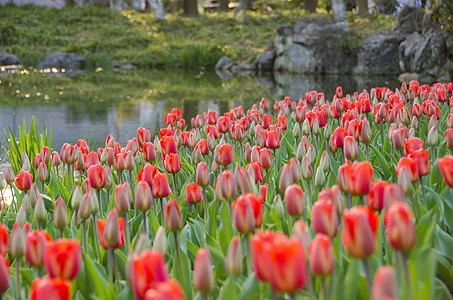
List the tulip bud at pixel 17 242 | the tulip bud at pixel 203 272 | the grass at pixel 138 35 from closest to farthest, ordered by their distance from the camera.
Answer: the tulip bud at pixel 203 272, the tulip bud at pixel 17 242, the grass at pixel 138 35

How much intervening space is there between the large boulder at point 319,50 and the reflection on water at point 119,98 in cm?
114

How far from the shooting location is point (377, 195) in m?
1.52

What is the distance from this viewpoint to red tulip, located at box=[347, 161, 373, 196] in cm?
149

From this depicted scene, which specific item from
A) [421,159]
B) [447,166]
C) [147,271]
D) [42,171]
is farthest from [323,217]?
[42,171]

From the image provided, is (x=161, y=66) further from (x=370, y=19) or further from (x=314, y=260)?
(x=314, y=260)

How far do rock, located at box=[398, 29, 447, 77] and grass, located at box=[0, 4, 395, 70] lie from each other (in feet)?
13.3

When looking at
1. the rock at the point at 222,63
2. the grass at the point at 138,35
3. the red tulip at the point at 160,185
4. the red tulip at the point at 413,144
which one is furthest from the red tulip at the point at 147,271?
the rock at the point at 222,63

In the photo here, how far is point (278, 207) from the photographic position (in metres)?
1.80

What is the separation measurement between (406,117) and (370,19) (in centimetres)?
2037

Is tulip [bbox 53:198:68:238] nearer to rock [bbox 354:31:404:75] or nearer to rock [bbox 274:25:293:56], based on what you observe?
rock [bbox 354:31:404:75]

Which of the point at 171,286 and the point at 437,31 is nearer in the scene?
the point at 171,286

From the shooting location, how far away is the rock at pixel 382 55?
15414mm

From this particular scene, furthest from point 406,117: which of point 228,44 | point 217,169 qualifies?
point 228,44

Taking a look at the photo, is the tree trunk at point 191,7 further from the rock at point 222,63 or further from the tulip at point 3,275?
the tulip at point 3,275
